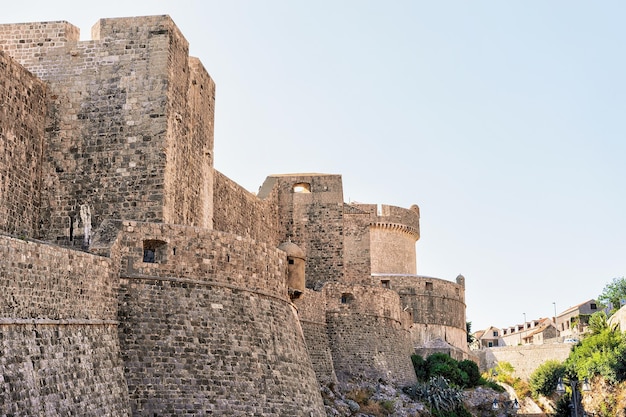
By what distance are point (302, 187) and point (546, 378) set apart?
1056 inches

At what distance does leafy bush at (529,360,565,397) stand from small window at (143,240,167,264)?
38.5 metres

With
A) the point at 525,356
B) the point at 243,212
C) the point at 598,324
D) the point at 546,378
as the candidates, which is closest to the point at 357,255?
the point at 243,212

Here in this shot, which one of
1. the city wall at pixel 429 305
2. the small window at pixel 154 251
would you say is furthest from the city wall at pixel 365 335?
the small window at pixel 154 251

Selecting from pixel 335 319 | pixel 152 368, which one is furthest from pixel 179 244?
pixel 335 319

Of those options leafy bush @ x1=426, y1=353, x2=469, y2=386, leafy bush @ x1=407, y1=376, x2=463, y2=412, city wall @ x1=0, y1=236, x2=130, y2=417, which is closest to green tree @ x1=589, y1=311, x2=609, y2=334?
leafy bush @ x1=426, y1=353, x2=469, y2=386

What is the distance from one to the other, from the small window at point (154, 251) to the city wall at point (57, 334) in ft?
4.17

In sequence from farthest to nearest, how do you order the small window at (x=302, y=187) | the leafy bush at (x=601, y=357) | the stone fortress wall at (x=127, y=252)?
1. the leafy bush at (x=601, y=357)
2. the small window at (x=302, y=187)
3. the stone fortress wall at (x=127, y=252)

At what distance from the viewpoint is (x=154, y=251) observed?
17.7 metres

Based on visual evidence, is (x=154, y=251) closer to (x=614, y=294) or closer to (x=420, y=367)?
(x=420, y=367)

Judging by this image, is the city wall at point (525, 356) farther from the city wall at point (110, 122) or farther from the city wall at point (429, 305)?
the city wall at point (110, 122)

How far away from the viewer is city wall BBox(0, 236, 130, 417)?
41.7 feet

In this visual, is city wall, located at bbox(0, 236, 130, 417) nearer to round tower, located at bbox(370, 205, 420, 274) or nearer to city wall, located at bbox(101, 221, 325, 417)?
city wall, located at bbox(101, 221, 325, 417)

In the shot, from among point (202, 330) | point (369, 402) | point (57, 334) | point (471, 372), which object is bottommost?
point (369, 402)

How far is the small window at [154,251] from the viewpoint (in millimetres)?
17594
